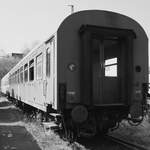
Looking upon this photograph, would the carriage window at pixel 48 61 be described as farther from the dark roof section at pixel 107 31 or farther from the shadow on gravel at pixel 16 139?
the shadow on gravel at pixel 16 139

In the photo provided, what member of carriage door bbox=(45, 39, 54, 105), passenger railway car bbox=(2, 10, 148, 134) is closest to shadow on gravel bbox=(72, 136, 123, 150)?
passenger railway car bbox=(2, 10, 148, 134)

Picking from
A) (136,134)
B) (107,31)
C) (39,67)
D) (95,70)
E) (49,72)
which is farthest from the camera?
(136,134)

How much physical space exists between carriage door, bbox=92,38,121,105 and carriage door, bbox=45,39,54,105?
1112mm

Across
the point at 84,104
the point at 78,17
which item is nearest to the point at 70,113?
the point at 84,104

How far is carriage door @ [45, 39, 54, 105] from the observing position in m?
7.74

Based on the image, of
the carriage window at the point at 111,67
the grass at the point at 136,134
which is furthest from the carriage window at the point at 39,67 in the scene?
the grass at the point at 136,134

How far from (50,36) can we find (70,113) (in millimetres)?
2122

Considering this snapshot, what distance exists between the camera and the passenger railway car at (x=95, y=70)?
7360mm

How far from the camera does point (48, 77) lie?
8148 mm

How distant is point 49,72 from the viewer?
812cm

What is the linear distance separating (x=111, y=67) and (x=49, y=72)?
1778 millimetres

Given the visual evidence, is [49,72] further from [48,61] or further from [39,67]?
[39,67]

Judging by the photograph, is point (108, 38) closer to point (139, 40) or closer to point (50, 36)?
point (139, 40)

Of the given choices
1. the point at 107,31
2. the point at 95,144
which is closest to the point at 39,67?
the point at 107,31
